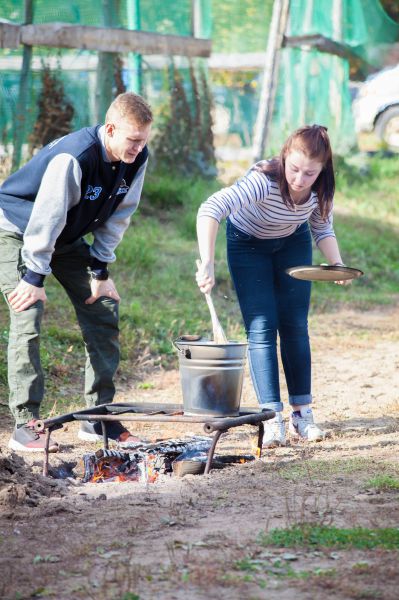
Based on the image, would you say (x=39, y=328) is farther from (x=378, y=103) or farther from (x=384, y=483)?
(x=378, y=103)

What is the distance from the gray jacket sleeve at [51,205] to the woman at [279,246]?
25.5 inches

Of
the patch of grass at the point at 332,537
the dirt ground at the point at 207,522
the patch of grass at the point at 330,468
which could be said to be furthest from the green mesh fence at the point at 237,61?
the patch of grass at the point at 332,537

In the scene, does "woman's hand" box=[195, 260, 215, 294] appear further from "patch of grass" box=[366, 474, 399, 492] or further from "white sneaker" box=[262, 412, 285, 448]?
"patch of grass" box=[366, 474, 399, 492]

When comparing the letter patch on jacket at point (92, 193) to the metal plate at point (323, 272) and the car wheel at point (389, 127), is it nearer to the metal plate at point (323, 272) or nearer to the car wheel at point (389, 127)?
the metal plate at point (323, 272)

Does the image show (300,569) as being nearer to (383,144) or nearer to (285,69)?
(285,69)

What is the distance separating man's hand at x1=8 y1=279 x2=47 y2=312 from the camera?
16.1ft

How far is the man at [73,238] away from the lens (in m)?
4.76

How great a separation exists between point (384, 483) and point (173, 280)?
540 cm

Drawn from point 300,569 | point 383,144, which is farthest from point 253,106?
point 300,569

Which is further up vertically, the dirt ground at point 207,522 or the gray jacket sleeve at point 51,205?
the gray jacket sleeve at point 51,205

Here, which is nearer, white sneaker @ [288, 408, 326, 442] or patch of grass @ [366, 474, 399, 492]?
patch of grass @ [366, 474, 399, 492]

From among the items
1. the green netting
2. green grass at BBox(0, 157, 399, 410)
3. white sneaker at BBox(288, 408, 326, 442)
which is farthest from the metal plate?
the green netting

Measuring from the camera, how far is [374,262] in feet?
37.0

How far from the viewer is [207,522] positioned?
3.77 m
